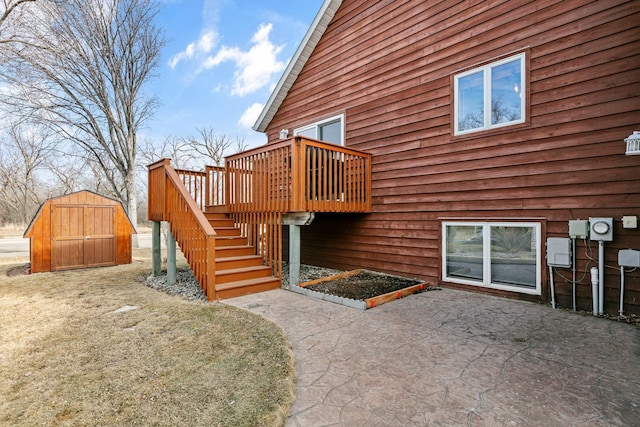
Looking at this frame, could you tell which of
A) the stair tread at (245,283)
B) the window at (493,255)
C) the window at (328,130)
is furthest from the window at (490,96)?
the stair tread at (245,283)

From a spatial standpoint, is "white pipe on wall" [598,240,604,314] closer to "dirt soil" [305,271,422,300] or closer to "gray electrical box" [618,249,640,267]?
"gray electrical box" [618,249,640,267]

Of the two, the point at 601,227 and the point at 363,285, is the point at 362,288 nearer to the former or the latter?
the point at 363,285

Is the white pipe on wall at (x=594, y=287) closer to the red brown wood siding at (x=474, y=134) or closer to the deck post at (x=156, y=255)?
the red brown wood siding at (x=474, y=134)

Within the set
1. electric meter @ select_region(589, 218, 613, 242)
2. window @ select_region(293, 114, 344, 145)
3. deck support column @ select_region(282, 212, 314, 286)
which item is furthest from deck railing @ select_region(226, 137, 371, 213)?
electric meter @ select_region(589, 218, 613, 242)

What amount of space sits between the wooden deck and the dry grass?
89 cm

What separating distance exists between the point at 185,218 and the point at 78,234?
478 centimetres

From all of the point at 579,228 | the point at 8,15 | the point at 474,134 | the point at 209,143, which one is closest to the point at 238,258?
the point at 474,134

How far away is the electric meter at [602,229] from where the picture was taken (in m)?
3.85

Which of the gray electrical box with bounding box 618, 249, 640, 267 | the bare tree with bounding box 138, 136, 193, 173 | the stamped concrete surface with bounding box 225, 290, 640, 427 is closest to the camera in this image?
the stamped concrete surface with bounding box 225, 290, 640, 427

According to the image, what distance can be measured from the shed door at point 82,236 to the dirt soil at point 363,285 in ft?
20.8

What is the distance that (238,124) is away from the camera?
23.3 meters

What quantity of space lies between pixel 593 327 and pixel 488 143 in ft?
9.14

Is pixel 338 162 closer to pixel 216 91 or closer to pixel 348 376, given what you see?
pixel 348 376

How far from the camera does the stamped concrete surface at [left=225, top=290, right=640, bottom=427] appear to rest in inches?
78.2
